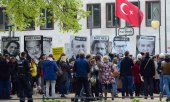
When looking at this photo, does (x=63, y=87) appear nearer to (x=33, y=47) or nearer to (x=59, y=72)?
(x=59, y=72)

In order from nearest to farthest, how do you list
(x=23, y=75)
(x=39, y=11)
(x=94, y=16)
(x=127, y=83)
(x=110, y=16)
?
(x=23, y=75)
(x=127, y=83)
(x=39, y=11)
(x=110, y=16)
(x=94, y=16)

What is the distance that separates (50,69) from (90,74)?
1.81m

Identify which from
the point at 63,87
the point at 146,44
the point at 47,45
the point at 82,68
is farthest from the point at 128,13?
the point at 82,68

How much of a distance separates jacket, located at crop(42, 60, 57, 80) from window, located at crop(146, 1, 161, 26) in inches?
1682

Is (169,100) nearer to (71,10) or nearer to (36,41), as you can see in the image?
(36,41)

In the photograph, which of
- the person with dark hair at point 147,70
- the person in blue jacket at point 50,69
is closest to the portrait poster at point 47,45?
the person in blue jacket at point 50,69

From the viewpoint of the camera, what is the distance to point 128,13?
5078cm

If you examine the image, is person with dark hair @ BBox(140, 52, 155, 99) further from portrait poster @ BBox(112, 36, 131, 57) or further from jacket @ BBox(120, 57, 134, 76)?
portrait poster @ BBox(112, 36, 131, 57)

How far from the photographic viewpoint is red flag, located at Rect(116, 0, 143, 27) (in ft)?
166

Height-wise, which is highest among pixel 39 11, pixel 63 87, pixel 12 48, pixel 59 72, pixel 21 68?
pixel 39 11

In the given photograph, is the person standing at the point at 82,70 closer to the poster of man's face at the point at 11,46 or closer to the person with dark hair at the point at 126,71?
the person with dark hair at the point at 126,71

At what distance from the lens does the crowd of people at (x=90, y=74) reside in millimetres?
30266

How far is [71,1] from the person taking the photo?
44375 mm

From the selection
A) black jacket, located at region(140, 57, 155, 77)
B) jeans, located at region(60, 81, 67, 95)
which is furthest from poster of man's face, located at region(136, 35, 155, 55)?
jeans, located at region(60, 81, 67, 95)
